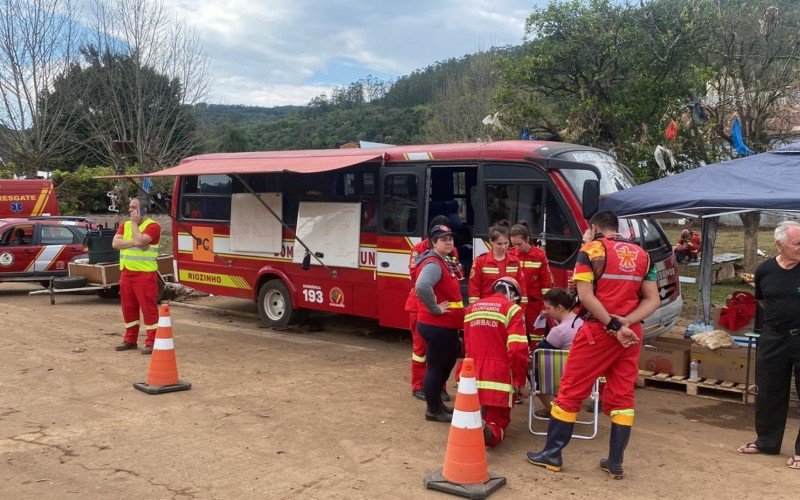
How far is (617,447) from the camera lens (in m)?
4.60

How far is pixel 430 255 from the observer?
221 inches

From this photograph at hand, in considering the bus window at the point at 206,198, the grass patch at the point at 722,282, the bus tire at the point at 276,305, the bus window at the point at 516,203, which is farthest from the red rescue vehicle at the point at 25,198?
the grass patch at the point at 722,282

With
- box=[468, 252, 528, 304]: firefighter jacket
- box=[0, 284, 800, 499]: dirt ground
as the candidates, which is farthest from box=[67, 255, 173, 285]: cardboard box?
box=[468, 252, 528, 304]: firefighter jacket

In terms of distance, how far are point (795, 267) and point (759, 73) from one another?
9.93 m

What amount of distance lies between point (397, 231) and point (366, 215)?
63 centimetres

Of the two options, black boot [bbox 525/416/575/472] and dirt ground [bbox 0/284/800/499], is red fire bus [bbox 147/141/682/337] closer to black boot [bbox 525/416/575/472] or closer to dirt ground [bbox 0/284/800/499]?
dirt ground [bbox 0/284/800/499]

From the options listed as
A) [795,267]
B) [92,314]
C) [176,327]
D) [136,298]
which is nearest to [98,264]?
[92,314]

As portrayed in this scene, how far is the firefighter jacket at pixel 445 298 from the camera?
555cm

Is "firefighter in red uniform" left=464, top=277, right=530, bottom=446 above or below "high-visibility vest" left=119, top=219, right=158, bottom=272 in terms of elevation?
below

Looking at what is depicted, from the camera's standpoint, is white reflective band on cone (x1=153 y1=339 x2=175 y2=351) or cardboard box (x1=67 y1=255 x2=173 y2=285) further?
cardboard box (x1=67 y1=255 x2=173 y2=285)

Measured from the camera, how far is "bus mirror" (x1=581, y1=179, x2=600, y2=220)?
275 inches

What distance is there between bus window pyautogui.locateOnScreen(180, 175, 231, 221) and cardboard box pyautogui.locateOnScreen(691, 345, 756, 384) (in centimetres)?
722

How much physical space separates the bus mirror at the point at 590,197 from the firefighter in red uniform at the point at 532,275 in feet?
3.03

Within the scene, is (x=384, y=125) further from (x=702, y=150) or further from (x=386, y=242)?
(x=386, y=242)
